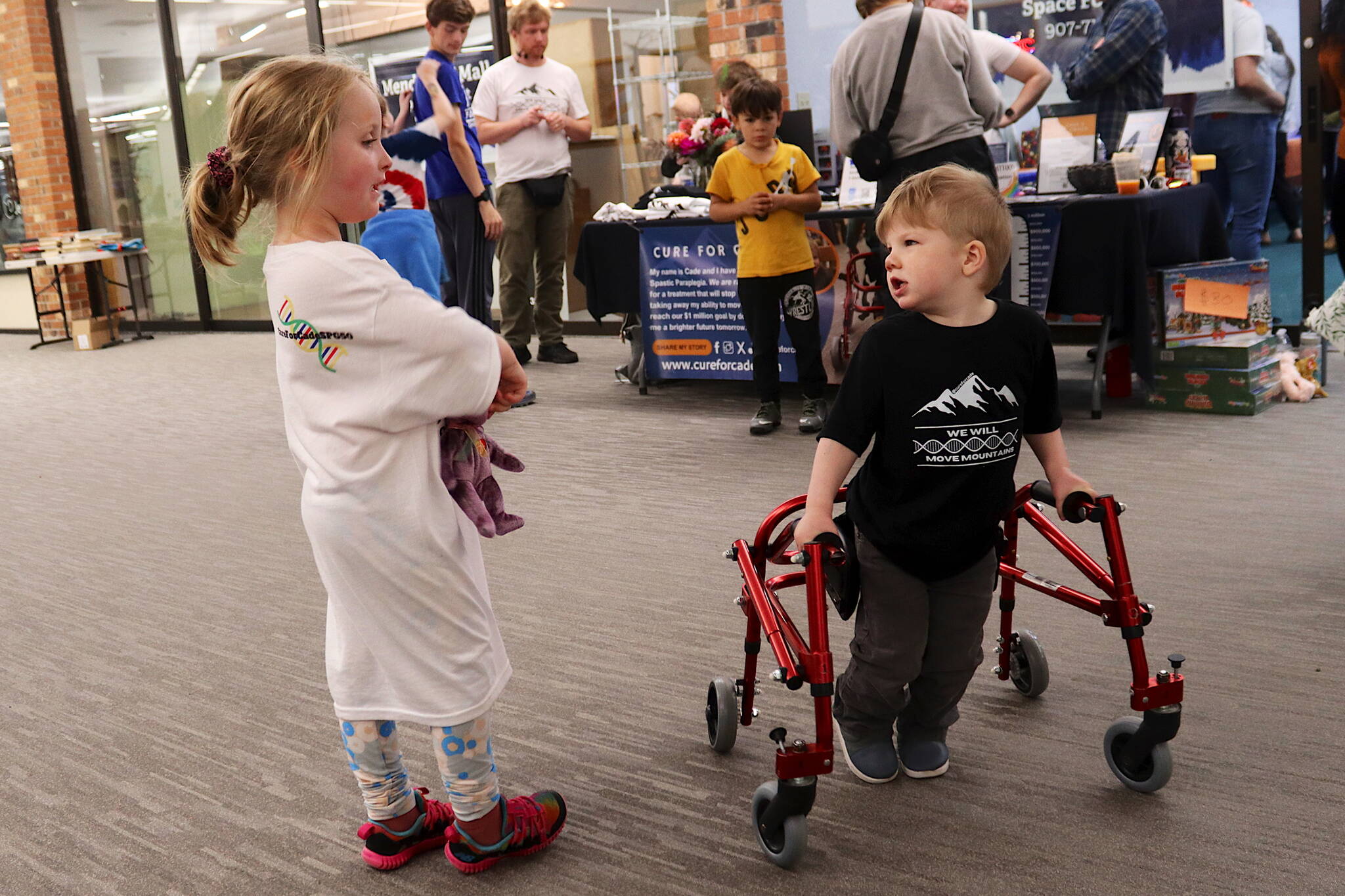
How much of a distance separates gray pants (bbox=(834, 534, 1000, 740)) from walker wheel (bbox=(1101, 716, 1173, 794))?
0.22m

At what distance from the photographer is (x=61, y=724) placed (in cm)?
231

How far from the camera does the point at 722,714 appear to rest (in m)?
1.94

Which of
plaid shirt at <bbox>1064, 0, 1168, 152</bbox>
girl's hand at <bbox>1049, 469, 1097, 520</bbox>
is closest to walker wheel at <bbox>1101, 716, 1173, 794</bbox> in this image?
girl's hand at <bbox>1049, 469, 1097, 520</bbox>

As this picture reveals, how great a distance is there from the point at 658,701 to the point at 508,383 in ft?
2.87

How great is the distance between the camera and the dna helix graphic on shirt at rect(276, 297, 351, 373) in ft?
4.75

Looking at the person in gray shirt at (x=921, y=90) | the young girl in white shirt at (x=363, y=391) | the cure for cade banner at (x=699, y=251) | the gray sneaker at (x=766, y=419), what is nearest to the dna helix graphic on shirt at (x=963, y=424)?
the young girl in white shirt at (x=363, y=391)

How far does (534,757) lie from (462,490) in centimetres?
67

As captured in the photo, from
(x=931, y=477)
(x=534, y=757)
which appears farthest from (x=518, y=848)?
(x=931, y=477)

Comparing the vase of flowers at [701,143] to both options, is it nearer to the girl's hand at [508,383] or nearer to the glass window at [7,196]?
the girl's hand at [508,383]

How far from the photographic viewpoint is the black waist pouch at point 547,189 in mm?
6090

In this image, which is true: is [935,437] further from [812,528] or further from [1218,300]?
[1218,300]

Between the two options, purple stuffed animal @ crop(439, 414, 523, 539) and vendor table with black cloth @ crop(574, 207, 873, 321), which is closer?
purple stuffed animal @ crop(439, 414, 523, 539)

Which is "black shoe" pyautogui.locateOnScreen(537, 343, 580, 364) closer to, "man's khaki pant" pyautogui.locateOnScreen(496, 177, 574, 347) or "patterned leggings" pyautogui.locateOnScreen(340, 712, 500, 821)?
"man's khaki pant" pyautogui.locateOnScreen(496, 177, 574, 347)

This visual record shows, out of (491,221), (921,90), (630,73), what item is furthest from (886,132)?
(630,73)
